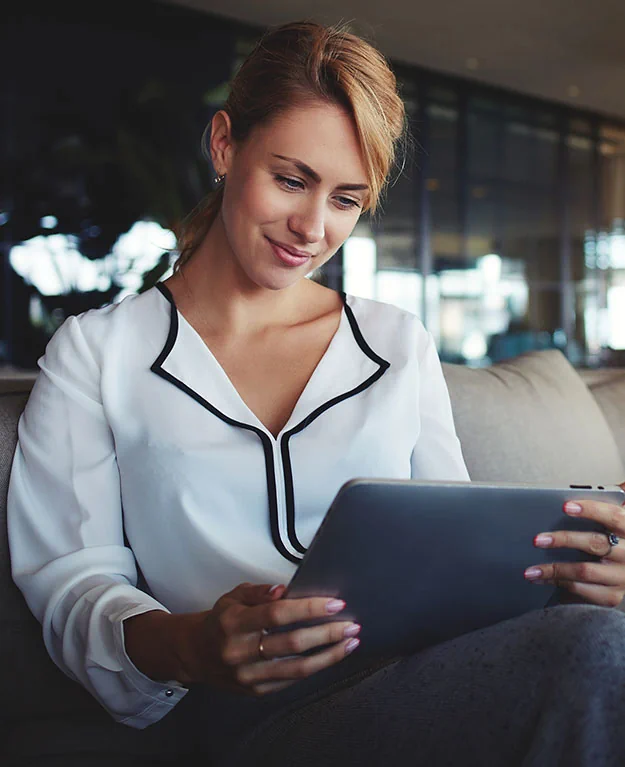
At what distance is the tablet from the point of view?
71 centimetres

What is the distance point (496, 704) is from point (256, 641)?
20cm

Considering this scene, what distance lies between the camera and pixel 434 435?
1191 mm

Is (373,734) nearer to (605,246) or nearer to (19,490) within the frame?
(19,490)

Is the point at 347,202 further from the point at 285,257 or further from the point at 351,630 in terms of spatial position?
the point at 351,630

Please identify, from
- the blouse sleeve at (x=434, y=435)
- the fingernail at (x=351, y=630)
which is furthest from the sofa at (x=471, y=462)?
the fingernail at (x=351, y=630)

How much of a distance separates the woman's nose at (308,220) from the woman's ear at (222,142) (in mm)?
141

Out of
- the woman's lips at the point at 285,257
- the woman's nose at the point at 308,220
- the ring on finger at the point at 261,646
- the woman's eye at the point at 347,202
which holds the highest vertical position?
the woman's eye at the point at 347,202

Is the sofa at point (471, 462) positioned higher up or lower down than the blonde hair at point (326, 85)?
lower down

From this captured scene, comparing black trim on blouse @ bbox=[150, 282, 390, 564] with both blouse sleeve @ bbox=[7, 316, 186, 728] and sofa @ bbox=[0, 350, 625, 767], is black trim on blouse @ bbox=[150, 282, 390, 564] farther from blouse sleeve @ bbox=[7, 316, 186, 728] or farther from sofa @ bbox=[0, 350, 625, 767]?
sofa @ bbox=[0, 350, 625, 767]

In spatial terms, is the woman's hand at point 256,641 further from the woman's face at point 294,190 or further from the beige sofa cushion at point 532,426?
the beige sofa cushion at point 532,426

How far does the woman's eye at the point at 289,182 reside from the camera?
3.59ft

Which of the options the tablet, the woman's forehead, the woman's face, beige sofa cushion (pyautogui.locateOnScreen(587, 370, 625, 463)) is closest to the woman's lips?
the woman's face

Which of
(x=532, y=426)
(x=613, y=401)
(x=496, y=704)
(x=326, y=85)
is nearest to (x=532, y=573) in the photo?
(x=496, y=704)

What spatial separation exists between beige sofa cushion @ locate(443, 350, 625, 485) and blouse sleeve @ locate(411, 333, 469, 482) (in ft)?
1.07
